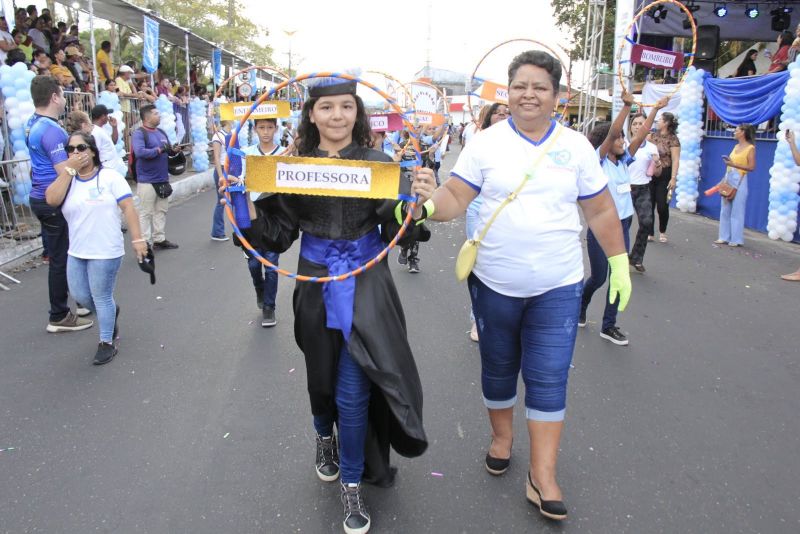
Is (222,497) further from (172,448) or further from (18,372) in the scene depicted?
(18,372)

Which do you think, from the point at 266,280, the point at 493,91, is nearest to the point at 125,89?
the point at 493,91

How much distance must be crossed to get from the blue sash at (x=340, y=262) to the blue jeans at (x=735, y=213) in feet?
28.3

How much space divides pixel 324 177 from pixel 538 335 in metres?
1.26

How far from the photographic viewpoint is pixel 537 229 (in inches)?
110

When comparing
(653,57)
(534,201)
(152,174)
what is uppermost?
(653,57)

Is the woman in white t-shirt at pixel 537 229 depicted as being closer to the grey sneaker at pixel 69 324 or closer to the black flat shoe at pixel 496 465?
the black flat shoe at pixel 496 465

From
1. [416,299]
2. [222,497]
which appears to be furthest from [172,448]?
[416,299]

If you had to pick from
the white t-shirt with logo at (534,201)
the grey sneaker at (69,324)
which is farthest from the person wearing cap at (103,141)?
the white t-shirt with logo at (534,201)

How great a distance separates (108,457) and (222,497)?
854mm

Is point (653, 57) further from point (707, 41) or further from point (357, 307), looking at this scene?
point (707, 41)

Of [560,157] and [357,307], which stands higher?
[560,157]

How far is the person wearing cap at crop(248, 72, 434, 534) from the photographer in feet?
8.63

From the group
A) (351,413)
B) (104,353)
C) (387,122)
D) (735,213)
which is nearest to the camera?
(351,413)

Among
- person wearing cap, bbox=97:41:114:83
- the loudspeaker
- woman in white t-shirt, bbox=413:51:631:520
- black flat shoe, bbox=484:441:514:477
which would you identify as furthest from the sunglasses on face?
the loudspeaker
